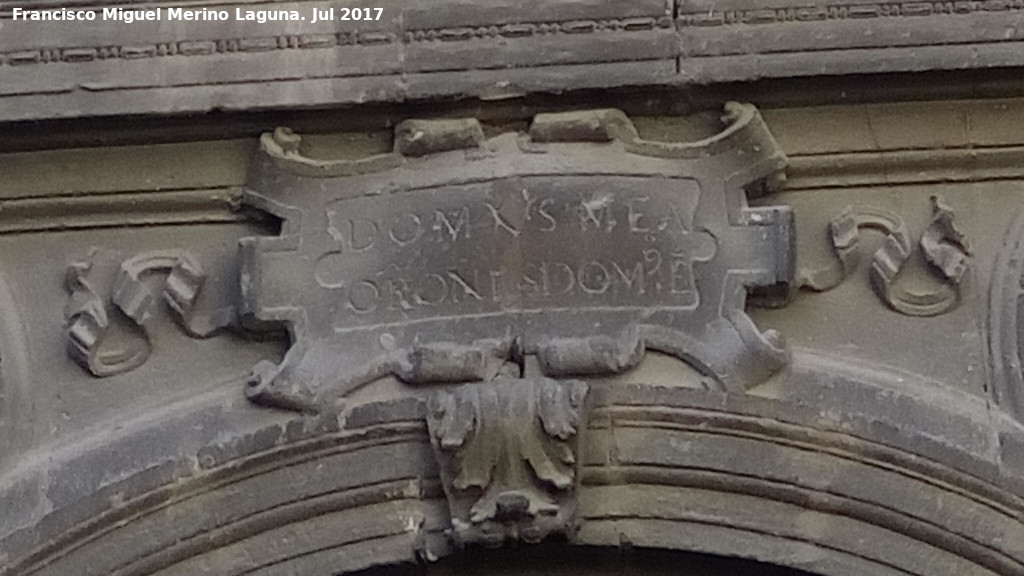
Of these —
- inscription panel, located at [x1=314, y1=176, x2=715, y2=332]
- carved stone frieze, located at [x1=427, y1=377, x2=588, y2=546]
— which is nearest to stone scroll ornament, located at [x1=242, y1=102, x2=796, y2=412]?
inscription panel, located at [x1=314, y1=176, x2=715, y2=332]

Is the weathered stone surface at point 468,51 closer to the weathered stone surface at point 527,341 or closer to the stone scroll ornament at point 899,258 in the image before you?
the weathered stone surface at point 527,341

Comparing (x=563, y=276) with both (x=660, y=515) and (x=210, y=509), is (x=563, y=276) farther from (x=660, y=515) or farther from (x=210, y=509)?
(x=210, y=509)

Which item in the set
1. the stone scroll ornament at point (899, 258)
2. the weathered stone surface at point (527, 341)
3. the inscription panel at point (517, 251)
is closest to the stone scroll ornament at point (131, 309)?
the weathered stone surface at point (527, 341)

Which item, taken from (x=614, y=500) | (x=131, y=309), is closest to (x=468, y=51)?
(x=131, y=309)

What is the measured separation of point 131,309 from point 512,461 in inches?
30.5

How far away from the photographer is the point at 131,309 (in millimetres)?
3244

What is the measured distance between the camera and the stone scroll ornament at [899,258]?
10.4 ft

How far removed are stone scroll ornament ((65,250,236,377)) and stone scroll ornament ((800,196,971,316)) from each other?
108cm

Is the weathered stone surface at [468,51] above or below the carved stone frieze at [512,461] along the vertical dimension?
above

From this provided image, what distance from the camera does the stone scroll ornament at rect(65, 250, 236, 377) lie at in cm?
324

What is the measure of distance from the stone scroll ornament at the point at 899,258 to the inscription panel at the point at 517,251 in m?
0.23

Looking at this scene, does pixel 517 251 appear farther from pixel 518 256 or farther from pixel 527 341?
pixel 527 341

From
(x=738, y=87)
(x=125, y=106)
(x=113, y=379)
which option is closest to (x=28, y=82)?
(x=125, y=106)

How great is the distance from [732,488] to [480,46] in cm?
94
